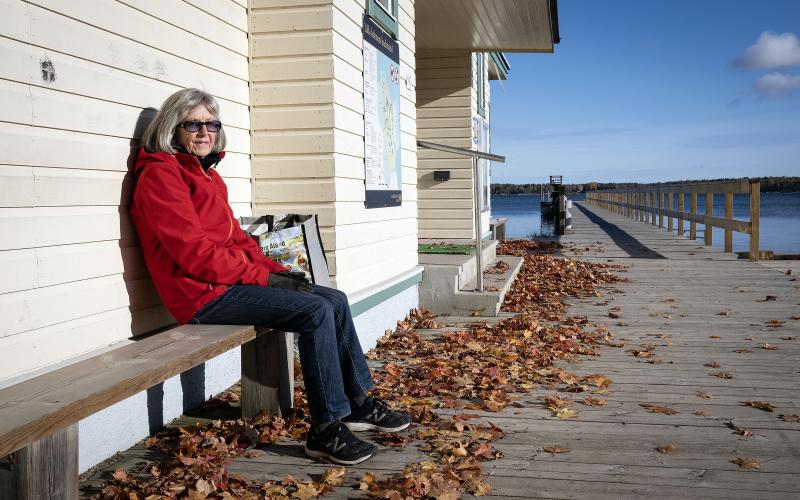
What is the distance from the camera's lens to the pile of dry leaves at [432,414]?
2975mm

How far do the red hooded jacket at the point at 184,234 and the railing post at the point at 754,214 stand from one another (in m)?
9.42

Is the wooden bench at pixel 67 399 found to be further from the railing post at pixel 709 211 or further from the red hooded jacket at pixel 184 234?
the railing post at pixel 709 211

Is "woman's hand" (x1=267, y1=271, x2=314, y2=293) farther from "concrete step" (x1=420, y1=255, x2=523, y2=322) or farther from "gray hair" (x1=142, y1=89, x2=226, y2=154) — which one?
"concrete step" (x1=420, y1=255, x2=523, y2=322)

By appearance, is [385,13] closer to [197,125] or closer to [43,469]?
[197,125]

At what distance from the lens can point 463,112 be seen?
1145 centimetres

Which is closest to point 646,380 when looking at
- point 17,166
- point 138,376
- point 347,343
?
point 347,343

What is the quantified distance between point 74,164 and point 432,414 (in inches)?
83.9

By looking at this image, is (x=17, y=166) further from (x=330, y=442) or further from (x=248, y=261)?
(x=330, y=442)

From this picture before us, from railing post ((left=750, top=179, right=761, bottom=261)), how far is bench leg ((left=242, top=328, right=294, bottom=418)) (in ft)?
30.0

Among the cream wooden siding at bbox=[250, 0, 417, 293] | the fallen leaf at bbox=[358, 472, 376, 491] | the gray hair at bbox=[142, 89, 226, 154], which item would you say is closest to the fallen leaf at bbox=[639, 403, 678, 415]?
the fallen leaf at bbox=[358, 472, 376, 491]

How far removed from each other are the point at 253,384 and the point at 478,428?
1.20m

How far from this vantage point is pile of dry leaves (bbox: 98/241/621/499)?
2.97 meters

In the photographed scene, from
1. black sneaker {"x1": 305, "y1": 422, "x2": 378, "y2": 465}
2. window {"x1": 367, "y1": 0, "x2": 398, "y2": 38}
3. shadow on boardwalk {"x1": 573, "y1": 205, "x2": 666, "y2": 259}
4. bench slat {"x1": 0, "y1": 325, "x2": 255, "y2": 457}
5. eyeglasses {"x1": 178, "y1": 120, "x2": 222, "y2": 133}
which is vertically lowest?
black sneaker {"x1": 305, "y1": 422, "x2": 378, "y2": 465}

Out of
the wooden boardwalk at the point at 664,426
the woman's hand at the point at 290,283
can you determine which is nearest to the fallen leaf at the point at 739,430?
the wooden boardwalk at the point at 664,426
